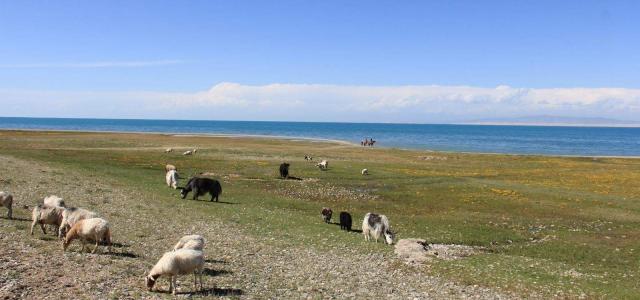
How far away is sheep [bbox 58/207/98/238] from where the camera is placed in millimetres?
21312

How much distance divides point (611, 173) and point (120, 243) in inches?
2670

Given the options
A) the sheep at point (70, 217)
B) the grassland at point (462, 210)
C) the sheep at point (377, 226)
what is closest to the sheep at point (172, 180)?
the grassland at point (462, 210)

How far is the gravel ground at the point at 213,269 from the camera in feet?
52.0

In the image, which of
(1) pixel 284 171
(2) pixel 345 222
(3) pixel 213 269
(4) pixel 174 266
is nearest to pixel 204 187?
(2) pixel 345 222

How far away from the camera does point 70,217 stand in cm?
2155

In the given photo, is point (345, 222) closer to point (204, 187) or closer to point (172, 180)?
point (204, 187)

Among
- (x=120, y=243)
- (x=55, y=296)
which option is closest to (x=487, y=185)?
(x=120, y=243)

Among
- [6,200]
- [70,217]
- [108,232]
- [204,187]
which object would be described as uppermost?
[6,200]

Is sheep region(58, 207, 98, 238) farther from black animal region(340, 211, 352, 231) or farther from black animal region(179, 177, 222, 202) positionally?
black animal region(179, 177, 222, 202)

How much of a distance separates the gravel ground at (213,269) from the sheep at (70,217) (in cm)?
69

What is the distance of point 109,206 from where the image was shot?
3161 cm

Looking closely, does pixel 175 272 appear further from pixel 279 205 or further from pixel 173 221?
pixel 279 205

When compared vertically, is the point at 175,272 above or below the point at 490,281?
above

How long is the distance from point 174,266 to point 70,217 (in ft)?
27.5
